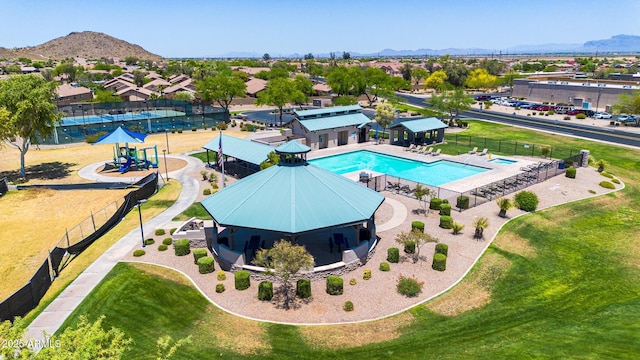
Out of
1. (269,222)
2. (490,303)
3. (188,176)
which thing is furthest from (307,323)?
(188,176)

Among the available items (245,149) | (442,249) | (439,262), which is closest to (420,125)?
(245,149)

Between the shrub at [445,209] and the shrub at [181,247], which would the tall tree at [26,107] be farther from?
the shrub at [445,209]

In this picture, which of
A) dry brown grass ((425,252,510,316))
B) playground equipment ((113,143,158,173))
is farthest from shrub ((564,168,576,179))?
playground equipment ((113,143,158,173))

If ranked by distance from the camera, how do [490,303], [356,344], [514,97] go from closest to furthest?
[356,344]
[490,303]
[514,97]

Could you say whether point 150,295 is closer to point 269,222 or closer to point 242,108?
point 269,222

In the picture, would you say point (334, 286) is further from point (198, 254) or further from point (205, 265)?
point (198, 254)

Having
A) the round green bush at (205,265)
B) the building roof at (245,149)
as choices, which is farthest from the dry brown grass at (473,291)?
the building roof at (245,149)
